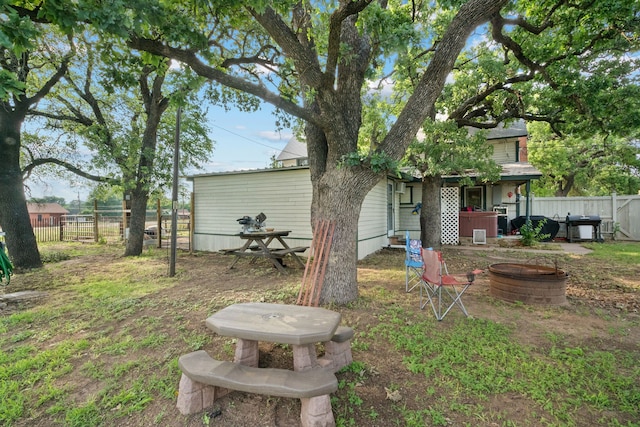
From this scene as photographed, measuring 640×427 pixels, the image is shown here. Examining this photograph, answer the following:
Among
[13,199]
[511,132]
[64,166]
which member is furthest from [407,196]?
[13,199]

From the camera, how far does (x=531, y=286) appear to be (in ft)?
14.6

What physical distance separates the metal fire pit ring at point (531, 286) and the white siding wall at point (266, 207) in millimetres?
3839

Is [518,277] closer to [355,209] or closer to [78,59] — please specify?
[355,209]

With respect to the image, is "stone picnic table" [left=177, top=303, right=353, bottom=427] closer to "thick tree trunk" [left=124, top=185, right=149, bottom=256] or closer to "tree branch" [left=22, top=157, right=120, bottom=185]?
"thick tree trunk" [left=124, top=185, right=149, bottom=256]

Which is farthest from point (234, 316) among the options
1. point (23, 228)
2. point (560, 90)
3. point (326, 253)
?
point (23, 228)

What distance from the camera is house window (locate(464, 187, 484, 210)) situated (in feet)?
44.9

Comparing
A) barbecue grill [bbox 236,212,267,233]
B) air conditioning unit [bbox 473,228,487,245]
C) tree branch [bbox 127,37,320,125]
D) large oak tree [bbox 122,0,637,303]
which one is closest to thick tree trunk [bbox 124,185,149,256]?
barbecue grill [bbox 236,212,267,233]

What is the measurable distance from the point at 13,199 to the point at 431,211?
10.7 m

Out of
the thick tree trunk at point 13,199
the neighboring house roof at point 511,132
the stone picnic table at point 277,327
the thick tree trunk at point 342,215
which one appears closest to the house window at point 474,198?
the neighboring house roof at point 511,132

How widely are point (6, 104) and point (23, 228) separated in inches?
113

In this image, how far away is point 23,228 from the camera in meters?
7.12

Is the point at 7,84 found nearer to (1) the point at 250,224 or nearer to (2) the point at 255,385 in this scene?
(2) the point at 255,385

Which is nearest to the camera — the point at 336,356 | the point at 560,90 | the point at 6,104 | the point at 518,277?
the point at 336,356

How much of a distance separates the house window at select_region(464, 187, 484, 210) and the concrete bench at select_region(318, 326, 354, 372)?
12899mm
